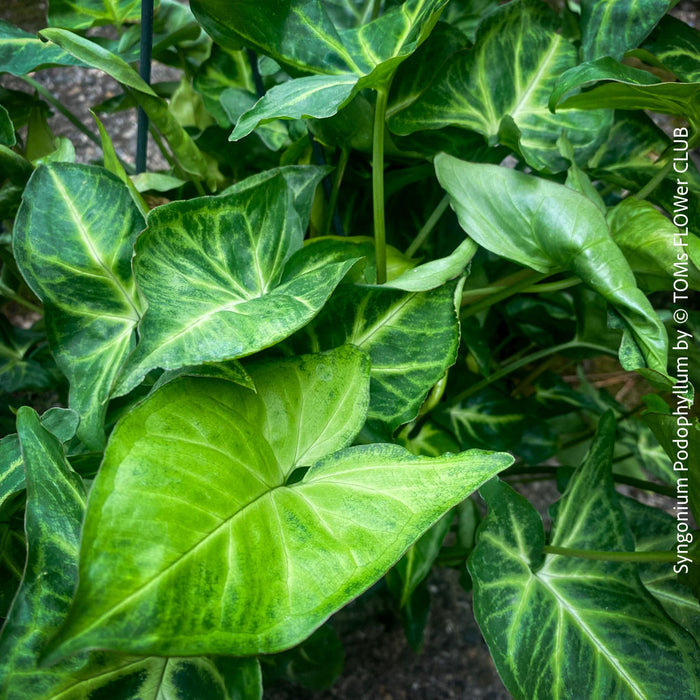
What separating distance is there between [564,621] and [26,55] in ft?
2.37

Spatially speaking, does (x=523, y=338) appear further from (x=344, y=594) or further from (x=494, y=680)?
(x=344, y=594)

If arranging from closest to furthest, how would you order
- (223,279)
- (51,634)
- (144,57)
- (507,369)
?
(51,634)
(223,279)
(144,57)
(507,369)

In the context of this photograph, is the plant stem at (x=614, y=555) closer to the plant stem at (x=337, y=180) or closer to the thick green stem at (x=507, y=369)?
the thick green stem at (x=507, y=369)

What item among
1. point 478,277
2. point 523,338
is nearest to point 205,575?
point 478,277

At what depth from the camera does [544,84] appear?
0.65 meters

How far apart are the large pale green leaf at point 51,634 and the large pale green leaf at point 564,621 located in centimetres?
21

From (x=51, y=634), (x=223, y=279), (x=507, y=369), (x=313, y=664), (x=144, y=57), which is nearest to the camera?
(x=51, y=634)

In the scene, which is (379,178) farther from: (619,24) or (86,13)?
(86,13)

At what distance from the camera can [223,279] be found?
47 cm

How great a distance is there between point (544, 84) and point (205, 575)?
0.57 m

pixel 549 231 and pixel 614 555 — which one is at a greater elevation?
pixel 549 231

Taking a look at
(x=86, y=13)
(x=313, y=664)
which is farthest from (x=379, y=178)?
(x=313, y=664)

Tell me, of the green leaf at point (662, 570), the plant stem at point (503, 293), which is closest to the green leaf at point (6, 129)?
the plant stem at point (503, 293)

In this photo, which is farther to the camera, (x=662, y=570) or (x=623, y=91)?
(x=662, y=570)
